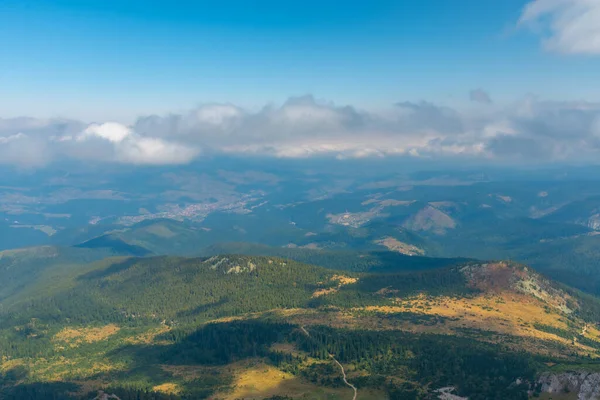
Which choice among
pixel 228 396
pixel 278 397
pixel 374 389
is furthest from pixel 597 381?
pixel 228 396

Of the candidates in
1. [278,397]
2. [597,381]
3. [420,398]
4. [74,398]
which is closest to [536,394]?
[597,381]

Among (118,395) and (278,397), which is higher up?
(118,395)

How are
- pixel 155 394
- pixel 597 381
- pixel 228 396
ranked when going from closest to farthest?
pixel 597 381 → pixel 155 394 → pixel 228 396

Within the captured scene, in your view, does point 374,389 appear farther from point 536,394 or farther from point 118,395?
point 118,395

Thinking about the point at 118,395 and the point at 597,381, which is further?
the point at 118,395

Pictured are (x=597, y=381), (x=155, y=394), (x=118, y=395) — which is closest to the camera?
(x=597, y=381)

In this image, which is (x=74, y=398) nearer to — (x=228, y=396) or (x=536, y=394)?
(x=228, y=396)
